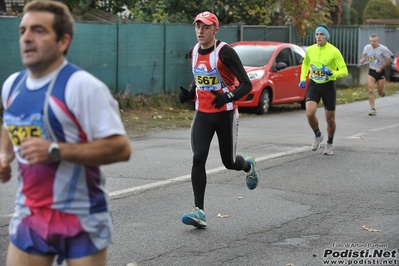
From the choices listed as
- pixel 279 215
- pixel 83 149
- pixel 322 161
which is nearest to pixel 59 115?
pixel 83 149

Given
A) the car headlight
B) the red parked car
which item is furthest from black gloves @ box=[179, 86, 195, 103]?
the car headlight

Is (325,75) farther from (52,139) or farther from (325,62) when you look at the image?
(52,139)

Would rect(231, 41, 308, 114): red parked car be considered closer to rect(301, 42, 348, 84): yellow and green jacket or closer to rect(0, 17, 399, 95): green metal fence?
rect(0, 17, 399, 95): green metal fence

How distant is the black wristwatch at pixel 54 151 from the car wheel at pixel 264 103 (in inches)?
647

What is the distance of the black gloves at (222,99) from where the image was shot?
25.4 ft

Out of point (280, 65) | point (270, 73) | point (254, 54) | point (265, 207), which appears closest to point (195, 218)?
point (265, 207)

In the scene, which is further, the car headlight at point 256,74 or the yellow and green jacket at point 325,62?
the car headlight at point 256,74

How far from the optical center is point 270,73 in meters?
20.6

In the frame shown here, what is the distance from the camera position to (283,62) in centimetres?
2139

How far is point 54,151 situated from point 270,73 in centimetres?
1703

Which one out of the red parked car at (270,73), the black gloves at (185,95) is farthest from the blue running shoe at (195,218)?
the red parked car at (270,73)

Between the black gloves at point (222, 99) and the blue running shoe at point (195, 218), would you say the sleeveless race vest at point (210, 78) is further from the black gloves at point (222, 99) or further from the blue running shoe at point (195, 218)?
the blue running shoe at point (195, 218)

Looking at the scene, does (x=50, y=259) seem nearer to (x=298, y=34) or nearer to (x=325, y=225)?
(x=325, y=225)

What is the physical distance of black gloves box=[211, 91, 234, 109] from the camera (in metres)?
7.73
